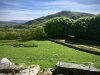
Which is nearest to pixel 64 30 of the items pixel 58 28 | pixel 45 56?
pixel 58 28

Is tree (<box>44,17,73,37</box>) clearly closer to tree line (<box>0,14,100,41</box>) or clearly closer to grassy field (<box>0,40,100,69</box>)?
tree line (<box>0,14,100,41</box>)

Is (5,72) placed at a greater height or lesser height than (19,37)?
greater

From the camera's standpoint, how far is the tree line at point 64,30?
236 feet

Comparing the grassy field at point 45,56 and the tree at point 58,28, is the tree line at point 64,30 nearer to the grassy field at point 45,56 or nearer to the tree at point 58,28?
the tree at point 58,28

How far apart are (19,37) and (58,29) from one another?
2139 centimetres

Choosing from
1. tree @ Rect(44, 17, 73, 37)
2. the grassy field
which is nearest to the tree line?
tree @ Rect(44, 17, 73, 37)

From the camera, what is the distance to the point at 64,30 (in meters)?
85.4

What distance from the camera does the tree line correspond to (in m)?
71.8

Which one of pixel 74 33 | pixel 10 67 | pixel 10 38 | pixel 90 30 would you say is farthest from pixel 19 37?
pixel 10 67

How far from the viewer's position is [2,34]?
8131 cm

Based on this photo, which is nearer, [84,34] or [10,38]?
[84,34]

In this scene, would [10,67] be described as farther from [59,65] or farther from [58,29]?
[58,29]

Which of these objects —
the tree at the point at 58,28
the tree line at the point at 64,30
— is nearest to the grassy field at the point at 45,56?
the tree line at the point at 64,30

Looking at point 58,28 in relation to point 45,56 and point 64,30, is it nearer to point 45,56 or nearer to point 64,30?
point 64,30
